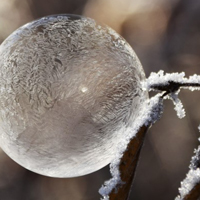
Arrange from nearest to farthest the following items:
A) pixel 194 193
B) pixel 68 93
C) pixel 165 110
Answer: pixel 194 193
pixel 68 93
pixel 165 110

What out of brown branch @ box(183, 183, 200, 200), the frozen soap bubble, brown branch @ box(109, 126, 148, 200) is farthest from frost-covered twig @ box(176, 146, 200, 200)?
the frozen soap bubble

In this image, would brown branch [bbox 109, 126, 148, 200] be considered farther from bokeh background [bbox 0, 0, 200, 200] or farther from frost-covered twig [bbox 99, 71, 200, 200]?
bokeh background [bbox 0, 0, 200, 200]

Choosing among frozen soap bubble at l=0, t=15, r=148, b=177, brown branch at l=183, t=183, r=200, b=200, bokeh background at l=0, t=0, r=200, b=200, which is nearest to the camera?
brown branch at l=183, t=183, r=200, b=200

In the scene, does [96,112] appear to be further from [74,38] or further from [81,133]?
[74,38]

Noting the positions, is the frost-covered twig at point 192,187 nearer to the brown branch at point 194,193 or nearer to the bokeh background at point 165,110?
the brown branch at point 194,193

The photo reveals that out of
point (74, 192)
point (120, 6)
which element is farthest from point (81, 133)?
point (120, 6)

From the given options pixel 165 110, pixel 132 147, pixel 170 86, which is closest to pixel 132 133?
pixel 132 147

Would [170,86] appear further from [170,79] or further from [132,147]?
[132,147]
